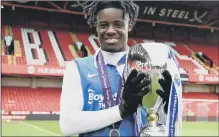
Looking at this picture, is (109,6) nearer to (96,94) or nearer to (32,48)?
(96,94)

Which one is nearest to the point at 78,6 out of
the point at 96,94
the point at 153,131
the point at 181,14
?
the point at 181,14

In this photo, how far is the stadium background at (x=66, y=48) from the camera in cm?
1440

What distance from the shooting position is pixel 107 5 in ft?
5.51

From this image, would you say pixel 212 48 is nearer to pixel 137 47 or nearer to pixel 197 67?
pixel 197 67

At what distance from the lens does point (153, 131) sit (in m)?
1.50

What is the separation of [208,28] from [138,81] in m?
21.0

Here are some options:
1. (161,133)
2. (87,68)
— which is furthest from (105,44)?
(161,133)

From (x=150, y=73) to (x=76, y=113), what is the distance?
1.19 feet

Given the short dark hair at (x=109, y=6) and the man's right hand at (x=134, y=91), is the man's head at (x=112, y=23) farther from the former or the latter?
the man's right hand at (x=134, y=91)

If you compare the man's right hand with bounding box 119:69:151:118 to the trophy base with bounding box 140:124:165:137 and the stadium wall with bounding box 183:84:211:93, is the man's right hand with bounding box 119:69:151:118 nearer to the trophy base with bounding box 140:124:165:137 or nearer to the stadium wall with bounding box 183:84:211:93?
the trophy base with bounding box 140:124:165:137

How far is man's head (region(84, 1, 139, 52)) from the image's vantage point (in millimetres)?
1670

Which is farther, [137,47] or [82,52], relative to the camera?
[82,52]

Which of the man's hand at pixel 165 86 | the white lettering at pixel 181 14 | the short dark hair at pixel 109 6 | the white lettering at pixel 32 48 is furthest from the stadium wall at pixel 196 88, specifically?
the man's hand at pixel 165 86

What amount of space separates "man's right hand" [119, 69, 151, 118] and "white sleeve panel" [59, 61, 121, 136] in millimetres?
48
